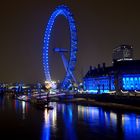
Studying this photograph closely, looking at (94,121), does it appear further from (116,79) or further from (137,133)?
(116,79)

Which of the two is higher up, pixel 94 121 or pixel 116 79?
pixel 116 79

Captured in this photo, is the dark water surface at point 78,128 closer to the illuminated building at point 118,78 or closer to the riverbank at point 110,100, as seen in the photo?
the riverbank at point 110,100

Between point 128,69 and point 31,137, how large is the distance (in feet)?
136

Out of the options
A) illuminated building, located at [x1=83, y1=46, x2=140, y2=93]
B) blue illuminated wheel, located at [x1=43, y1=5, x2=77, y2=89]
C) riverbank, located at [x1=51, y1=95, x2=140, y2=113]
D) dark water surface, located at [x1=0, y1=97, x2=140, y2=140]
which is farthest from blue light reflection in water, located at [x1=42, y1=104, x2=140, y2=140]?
illuminated building, located at [x1=83, y1=46, x2=140, y2=93]

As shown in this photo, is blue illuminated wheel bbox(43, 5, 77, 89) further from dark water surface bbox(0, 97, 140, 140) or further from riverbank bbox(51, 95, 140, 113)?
dark water surface bbox(0, 97, 140, 140)

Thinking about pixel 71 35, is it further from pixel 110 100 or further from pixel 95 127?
pixel 95 127

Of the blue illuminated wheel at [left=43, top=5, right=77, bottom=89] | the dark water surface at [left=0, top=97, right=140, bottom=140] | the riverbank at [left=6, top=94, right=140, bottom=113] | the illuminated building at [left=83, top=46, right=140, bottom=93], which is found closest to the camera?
the dark water surface at [left=0, top=97, right=140, bottom=140]

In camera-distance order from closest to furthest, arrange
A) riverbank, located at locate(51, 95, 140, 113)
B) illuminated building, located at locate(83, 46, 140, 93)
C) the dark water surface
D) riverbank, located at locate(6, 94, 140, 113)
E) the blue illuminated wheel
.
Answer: the dark water surface → riverbank, located at locate(51, 95, 140, 113) → riverbank, located at locate(6, 94, 140, 113) → the blue illuminated wheel → illuminated building, located at locate(83, 46, 140, 93)

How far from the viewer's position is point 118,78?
213 ft

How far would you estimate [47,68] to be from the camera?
58719 mm

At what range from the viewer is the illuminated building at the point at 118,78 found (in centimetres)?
6209

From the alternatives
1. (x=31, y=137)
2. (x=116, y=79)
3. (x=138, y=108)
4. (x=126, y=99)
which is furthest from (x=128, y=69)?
(x=31, y=137)

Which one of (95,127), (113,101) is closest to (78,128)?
(95,127)

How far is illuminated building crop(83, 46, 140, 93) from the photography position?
6209cm
